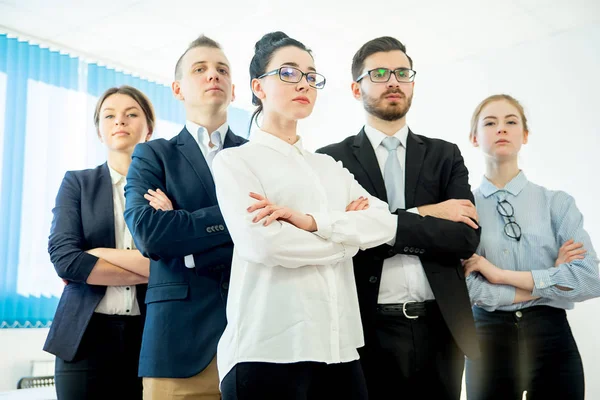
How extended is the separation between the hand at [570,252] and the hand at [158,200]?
65.7 inches

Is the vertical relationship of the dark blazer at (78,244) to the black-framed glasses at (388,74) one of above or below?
below

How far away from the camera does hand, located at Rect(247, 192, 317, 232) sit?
160cm

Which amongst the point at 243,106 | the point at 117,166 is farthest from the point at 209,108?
the point at 243,106

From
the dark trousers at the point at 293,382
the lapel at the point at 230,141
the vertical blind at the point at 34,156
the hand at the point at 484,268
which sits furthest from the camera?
the vertical blind at the point at 34,156

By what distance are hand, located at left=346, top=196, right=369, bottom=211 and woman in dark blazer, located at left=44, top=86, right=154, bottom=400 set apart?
899 millimetres

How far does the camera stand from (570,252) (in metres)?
2.55

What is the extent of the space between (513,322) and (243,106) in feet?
19.0

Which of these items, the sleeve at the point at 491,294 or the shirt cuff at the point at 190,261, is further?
the sleeve at the point at 491,294

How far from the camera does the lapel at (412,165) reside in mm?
2152

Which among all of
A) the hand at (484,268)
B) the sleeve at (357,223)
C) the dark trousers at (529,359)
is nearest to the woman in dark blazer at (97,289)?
the sleeve at (357,223)

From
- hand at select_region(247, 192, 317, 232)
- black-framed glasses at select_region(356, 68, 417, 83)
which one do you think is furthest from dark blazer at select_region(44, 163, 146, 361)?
black-framed glasses at select_region(356, 68, 417, 83)

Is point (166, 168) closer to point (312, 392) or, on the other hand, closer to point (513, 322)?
point (312, 392)

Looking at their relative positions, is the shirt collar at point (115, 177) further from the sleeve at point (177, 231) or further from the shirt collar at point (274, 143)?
the shirt collar at point (274, 143)

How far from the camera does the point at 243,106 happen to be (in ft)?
25.6
